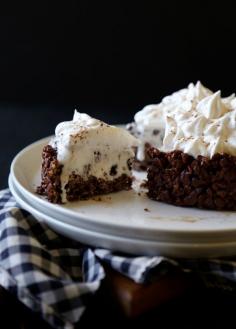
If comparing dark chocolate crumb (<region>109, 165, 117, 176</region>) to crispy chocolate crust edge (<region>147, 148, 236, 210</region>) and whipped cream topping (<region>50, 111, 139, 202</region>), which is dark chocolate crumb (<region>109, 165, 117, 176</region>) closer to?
whipped cream topping (<region>50, 111, 139, 202</region>)

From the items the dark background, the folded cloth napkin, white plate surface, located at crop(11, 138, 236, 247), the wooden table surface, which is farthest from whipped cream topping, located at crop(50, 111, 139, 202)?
the dark background

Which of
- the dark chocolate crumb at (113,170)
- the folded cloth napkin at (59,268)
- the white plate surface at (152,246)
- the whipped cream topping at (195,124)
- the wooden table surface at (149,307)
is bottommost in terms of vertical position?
the wooden table surface at (149,307)

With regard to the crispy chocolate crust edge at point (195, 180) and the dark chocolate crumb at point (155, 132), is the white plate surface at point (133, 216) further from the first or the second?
the dark chocolate crumb at point (155, 132)

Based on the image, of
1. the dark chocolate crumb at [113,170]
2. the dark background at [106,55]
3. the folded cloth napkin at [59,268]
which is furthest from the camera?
the dark background at [106,55]

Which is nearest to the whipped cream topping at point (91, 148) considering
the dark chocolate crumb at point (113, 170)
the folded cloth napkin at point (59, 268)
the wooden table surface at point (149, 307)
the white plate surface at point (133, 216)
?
the dark chocolate crumb at point (113, 170)

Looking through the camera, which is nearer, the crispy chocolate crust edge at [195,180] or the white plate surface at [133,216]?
the white plate surface at [133,216]

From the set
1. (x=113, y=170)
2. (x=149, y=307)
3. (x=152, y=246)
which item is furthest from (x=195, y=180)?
(x=149, y=307)

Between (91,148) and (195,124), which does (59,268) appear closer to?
(91,148)
